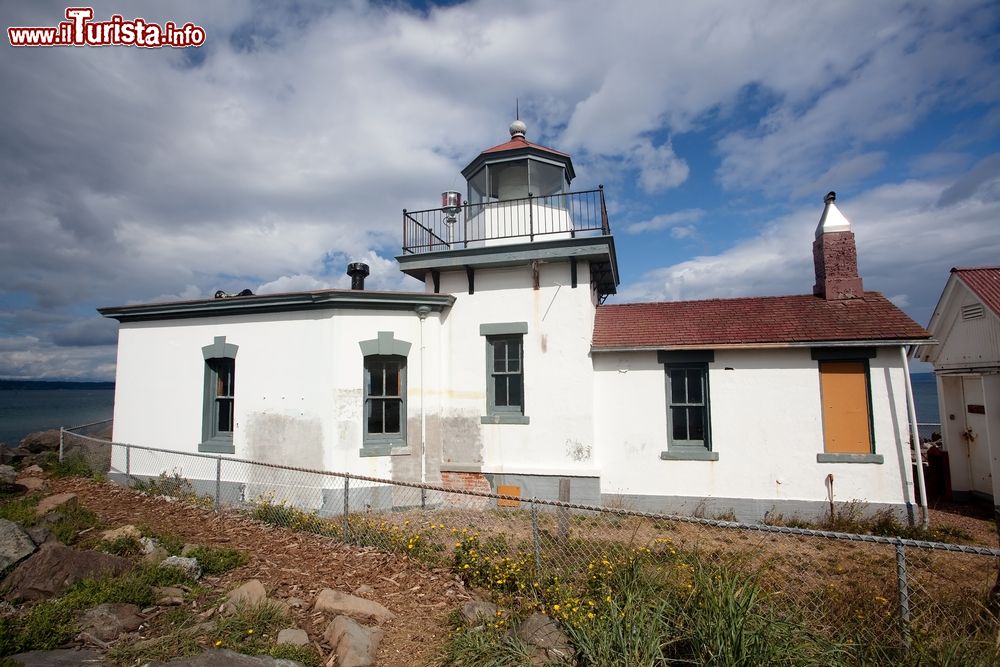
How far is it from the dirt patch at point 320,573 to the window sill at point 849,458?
7.53 meters

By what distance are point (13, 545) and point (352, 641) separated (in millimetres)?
4318

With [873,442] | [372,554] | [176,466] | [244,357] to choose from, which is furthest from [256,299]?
[873,442]

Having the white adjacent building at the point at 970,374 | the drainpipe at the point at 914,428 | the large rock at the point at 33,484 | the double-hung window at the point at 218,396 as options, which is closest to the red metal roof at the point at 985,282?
the white adjacent building at the point at 970,374

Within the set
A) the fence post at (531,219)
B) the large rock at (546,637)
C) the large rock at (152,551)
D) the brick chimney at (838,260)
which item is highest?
the fence post at (531,219)

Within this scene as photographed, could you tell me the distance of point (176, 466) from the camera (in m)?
10.8

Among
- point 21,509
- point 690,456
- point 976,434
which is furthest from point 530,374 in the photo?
point 976,434

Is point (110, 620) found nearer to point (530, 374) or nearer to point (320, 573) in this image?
point (320, 573)

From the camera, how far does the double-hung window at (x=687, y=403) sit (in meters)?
10.0

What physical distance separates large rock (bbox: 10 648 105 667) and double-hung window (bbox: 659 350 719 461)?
347 inches

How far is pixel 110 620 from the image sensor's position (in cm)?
457

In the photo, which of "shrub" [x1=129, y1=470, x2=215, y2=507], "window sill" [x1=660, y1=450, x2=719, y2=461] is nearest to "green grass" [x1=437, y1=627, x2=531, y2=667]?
"window sill" [x1=660, y1=450, x2=719, y2=461]

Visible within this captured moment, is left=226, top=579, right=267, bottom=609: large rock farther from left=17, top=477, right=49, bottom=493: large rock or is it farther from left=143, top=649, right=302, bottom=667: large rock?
left=17, top=477, right=49, bottom=493: large rock

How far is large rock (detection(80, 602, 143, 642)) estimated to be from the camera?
14.6ft

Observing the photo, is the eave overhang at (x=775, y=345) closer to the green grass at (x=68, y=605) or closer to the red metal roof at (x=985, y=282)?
the red metal roof at (x=985, y=282)
